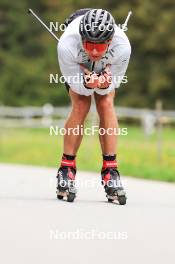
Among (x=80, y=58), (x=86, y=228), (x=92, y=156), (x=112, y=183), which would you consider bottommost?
(x=86, y=228)

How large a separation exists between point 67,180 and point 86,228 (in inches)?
68.4

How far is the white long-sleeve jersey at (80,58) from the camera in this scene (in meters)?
9.05

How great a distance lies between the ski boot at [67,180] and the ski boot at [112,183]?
27cm

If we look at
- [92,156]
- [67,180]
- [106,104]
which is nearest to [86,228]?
[67,180]

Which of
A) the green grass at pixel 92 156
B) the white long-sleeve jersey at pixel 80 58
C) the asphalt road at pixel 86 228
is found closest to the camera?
the asphalt road at pixel 86 228

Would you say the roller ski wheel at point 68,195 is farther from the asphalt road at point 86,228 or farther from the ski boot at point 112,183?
the ski boot at point 112,183

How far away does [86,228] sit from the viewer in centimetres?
763

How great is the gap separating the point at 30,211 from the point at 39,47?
199ft

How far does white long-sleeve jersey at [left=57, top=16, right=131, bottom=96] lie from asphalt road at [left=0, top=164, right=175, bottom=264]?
100cm

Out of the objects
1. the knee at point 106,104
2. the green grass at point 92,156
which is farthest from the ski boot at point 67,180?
the green grass at point 92,156

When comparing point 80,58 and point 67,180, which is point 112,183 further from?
point 80,58

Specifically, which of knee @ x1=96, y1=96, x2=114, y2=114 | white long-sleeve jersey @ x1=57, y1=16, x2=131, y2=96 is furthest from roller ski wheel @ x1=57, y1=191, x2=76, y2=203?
white long-sleeve jersey @ x1=57, y1=16, x2=131, y2=96

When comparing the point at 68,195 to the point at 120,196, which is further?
the point at 68,195

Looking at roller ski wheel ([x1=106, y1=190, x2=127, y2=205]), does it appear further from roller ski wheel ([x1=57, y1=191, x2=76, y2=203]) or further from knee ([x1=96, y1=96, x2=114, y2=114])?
knee ([x1=96, y1=96, x2=114, y2=114])
